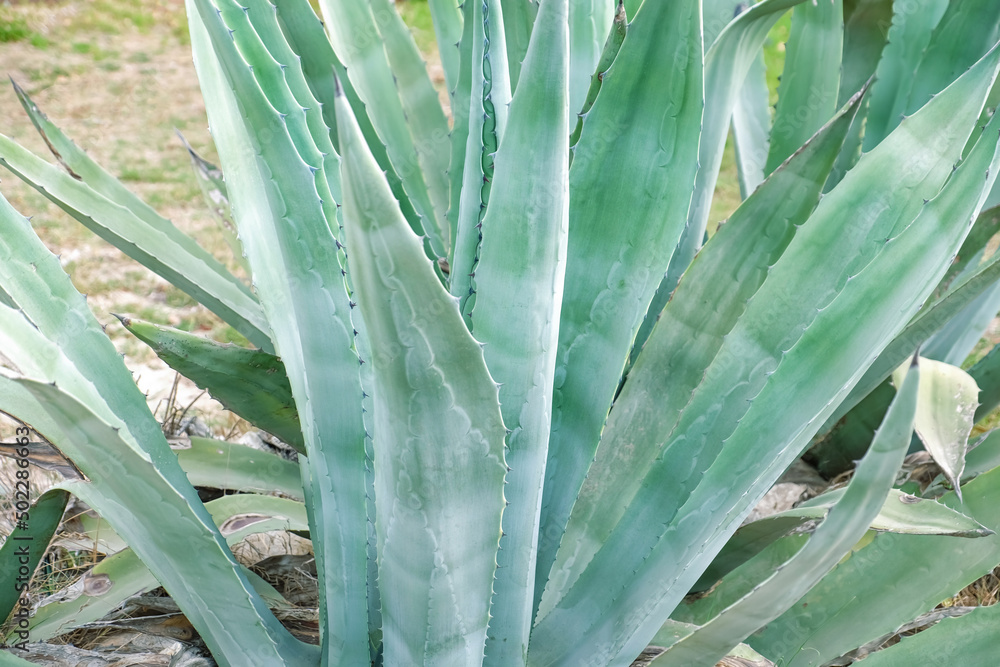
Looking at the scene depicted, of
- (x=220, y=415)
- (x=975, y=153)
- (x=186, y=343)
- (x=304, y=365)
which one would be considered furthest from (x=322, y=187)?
(x=220, y=415)

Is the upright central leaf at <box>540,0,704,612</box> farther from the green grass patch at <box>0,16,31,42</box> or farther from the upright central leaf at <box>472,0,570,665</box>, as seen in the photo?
the green grass patch at <box>0,16,31,42</box>

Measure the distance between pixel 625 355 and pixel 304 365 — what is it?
33 cm

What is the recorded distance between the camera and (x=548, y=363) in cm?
80

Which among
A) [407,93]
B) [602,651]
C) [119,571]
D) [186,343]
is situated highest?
[407,93]

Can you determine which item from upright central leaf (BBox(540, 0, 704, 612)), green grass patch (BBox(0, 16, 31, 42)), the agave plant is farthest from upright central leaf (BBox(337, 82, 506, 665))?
green grass patch (BBox(0, 16, 31, 42))

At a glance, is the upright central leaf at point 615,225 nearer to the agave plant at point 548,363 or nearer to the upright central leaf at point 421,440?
the agave plant at point 548,363

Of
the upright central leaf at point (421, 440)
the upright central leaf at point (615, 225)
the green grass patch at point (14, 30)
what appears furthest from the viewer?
the green grass patch at point (14, 30)

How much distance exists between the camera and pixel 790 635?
1083 mm

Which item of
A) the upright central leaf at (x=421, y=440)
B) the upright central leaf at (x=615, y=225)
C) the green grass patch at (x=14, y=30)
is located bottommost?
the upright central leaf at (x=421, y=440)

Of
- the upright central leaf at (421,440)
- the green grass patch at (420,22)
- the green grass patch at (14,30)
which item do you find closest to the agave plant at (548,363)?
the upright central leaf at (421,440)

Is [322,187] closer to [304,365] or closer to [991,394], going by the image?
[304,365]

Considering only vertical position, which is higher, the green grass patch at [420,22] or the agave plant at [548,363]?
the green grass patch at [420,22]

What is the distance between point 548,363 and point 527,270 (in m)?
0.09

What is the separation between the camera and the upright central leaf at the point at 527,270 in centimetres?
70
